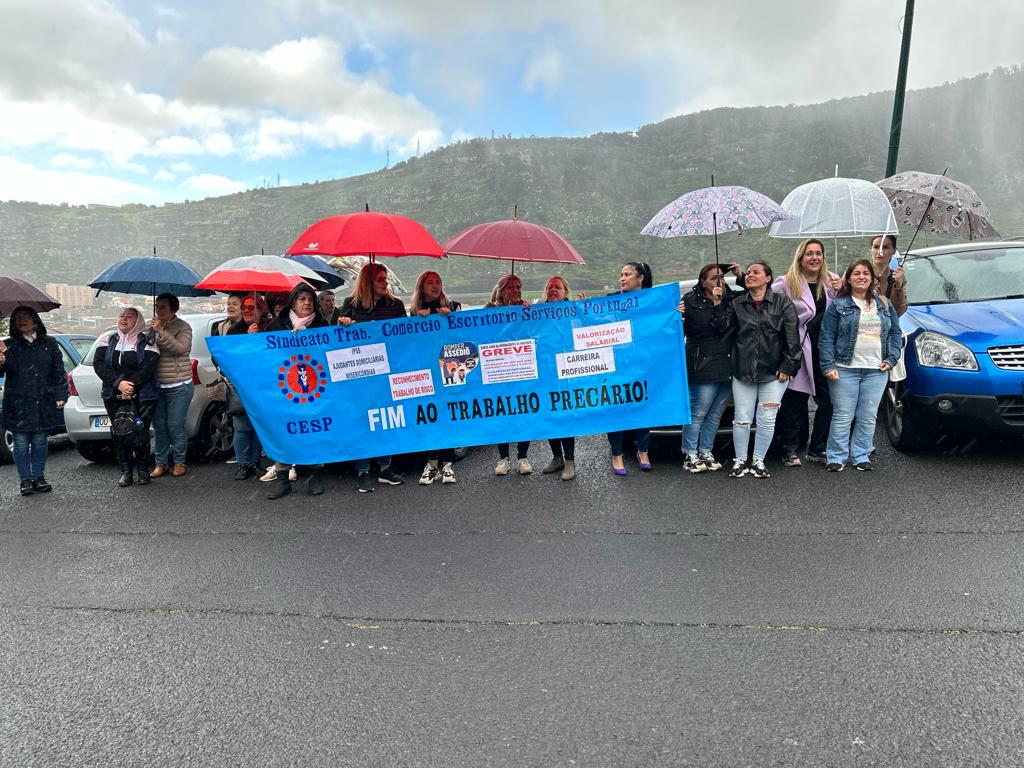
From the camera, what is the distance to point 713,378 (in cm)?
623

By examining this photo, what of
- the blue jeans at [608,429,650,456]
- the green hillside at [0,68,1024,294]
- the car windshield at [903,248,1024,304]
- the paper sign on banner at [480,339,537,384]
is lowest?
the blue jeans at [608,429,650,456]

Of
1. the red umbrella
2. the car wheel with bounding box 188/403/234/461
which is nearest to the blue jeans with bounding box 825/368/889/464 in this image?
the red umbrella

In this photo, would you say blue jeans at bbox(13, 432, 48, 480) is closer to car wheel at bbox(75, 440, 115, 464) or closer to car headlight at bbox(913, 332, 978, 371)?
car wheel at bbox(75, 440, 115, 464)

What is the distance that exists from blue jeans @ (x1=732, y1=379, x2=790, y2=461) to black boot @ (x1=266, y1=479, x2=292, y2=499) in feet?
12.8

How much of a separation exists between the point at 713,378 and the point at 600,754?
4165mm

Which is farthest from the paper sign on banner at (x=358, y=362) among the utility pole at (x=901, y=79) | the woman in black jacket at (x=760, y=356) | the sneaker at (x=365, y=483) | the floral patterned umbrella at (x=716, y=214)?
the utility pole at (x=901, y=79)

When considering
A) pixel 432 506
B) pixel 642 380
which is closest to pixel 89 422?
pixel 432 506

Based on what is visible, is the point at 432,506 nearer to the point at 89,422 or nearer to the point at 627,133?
the point at 89,422

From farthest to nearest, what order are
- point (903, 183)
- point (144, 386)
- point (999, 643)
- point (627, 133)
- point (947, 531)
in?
point (627, 133) → point (903, 183) → point (144, 386) → point (947, 531) → point (999, 643)

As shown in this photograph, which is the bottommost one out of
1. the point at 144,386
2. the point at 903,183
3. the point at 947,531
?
the point at 947,531

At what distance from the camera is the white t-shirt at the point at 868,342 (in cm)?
600

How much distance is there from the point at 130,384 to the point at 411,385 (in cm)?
269

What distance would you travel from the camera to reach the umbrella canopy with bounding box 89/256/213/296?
6.97 meters

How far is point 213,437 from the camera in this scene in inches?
303
